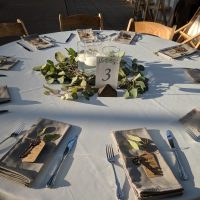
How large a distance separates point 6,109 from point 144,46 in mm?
1042

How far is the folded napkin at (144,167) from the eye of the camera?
917 millimetres

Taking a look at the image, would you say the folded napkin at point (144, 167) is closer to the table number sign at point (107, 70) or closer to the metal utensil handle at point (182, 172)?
the metal utensil handle at point (182, 172)

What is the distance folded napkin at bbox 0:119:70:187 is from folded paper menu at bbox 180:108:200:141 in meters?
0.47

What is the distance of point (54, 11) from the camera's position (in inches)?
220

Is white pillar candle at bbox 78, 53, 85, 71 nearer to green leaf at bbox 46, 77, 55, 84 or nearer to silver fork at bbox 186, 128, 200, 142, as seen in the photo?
green leaf at bbox 46, 77, 55, 84

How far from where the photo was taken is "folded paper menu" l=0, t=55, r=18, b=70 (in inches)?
64.9

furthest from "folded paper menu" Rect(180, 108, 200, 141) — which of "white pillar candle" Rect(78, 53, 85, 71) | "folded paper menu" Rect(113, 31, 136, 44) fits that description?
"folded paper menu" Rect(113, 31, 136, 44)

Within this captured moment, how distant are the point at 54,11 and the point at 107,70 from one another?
14.9ft

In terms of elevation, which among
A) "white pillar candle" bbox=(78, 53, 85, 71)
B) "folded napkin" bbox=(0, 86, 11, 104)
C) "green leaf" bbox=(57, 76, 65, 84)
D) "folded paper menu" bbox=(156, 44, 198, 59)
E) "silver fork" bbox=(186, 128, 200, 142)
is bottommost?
"silver fork" bbox=(186, 128, 200, 142)

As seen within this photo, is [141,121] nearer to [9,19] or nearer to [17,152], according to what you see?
[17,152]

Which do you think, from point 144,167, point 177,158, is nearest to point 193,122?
point 177,158

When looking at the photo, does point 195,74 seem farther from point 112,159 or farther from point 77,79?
point 112,159

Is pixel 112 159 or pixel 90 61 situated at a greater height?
pixel 90 61

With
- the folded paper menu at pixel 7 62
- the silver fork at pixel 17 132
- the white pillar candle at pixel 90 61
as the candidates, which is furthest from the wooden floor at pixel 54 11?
the silver fork at pixel 17 132
